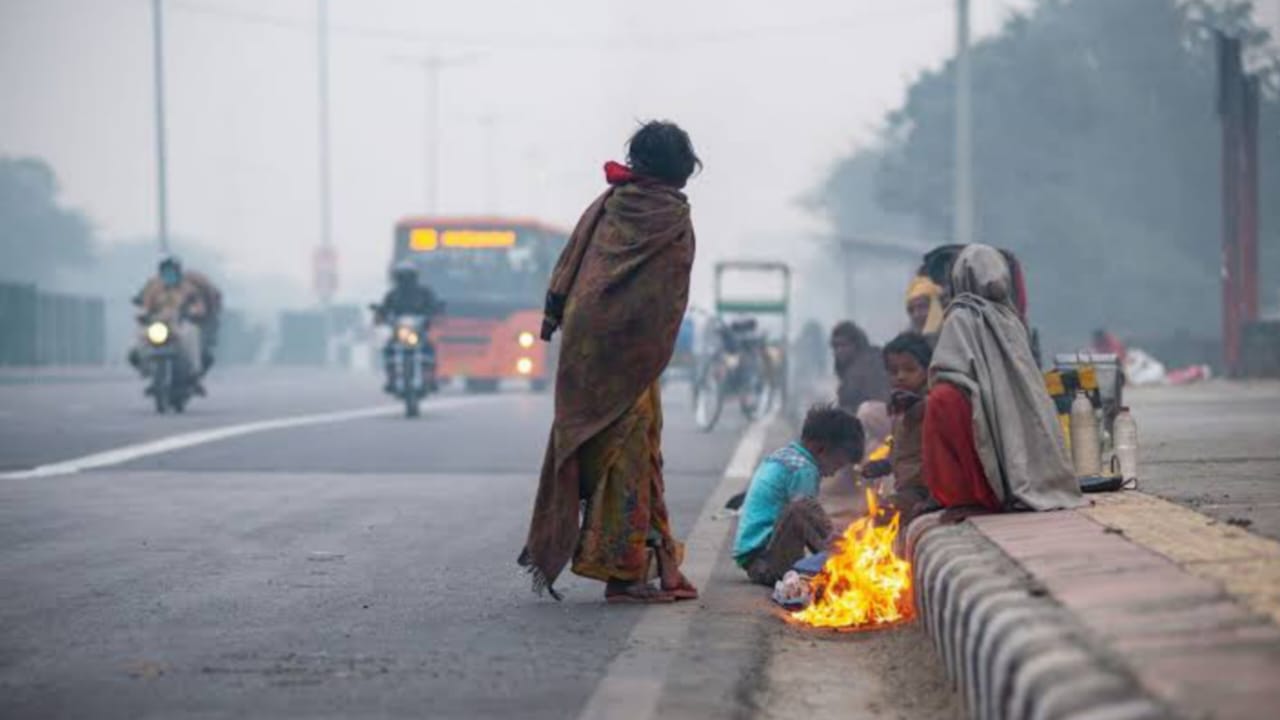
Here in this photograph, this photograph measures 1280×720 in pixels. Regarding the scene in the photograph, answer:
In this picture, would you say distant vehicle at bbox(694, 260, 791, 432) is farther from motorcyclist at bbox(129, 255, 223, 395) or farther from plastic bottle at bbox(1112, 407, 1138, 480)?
plastic bottle at bbox(1112, 407, 1138, 480)

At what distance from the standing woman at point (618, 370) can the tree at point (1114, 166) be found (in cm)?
4160

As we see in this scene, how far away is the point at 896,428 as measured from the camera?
958 cm

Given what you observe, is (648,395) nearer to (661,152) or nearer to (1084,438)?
(661,152)

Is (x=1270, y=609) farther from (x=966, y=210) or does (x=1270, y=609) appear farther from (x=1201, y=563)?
(x=966, y=210)

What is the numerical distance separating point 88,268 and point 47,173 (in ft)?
18.6

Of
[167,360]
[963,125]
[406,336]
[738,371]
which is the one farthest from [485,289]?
[738,371]

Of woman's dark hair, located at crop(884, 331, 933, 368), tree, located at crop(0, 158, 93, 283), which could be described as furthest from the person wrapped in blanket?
tree, located at crop(0, 158, 93, 283)

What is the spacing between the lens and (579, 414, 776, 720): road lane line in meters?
5.92

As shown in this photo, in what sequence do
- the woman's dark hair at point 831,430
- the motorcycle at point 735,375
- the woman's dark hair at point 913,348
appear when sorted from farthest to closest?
1. the motorcycle at point 735,375
2. the woman's dark hair at point 913,348
3. the woman's dark hair at point 831,430

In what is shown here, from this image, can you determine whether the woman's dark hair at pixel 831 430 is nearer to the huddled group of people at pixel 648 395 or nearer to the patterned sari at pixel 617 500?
the huddled group of people at pixel 648 395

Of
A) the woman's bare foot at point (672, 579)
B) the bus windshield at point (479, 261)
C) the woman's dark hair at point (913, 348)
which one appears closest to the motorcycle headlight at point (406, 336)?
the bus windshield at point (479, 261)

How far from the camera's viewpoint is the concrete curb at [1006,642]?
418 cm

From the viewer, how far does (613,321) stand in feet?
26.6

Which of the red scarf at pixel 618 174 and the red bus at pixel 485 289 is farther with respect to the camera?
the red bus at pixel 485 289
